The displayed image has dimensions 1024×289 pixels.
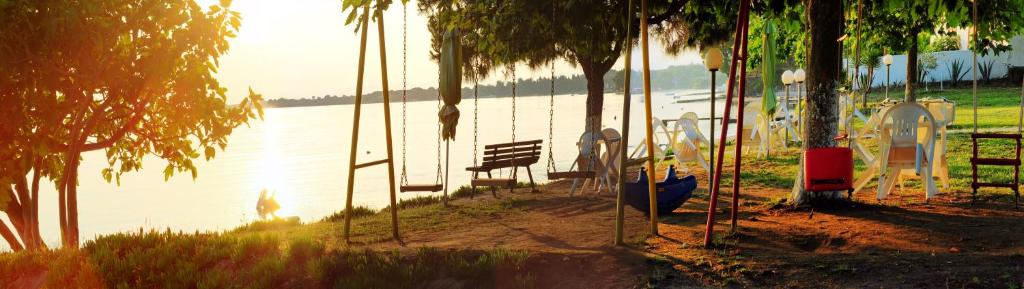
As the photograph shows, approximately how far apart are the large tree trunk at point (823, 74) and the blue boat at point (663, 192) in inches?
53.4

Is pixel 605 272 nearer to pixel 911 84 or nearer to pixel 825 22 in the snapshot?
pixel 825 22

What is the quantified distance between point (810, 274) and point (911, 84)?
21.4 metres

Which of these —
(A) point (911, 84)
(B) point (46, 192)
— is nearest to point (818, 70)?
(A) point (911, 84)

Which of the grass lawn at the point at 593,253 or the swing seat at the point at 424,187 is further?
the swing seat at the point at 424,187

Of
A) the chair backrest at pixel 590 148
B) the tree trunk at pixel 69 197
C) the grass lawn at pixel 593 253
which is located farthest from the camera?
the chair backrest at pixel 590 148

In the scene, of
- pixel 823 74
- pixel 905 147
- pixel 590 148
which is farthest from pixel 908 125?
pixel 590 148

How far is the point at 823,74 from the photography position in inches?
360

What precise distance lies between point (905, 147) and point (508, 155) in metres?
5.77

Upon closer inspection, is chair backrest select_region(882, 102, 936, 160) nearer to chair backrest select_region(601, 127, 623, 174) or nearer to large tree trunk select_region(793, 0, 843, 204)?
large tree trunk select_region(793, 0, 843, 204)

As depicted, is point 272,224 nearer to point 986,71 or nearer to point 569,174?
point 569,174

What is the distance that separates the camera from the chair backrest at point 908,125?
30.7 ft

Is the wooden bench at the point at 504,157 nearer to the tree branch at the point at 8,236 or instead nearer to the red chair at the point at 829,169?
the red chair at the point at 829,169

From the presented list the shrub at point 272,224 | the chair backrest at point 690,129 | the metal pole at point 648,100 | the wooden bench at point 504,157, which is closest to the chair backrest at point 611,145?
the wooden bench at point 504,157

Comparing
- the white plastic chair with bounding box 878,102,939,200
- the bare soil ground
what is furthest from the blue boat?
the white plastic chair with bounding box 878,102,939,200
